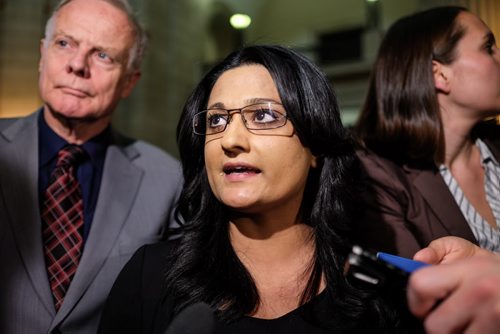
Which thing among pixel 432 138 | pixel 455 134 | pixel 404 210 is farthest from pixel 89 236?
pixel 455 134

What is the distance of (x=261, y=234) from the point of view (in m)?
1.43

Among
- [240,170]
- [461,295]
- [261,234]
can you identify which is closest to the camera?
[461,295]

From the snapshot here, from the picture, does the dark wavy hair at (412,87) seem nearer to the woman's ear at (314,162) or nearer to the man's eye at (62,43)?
the woman's ear at (314,162)

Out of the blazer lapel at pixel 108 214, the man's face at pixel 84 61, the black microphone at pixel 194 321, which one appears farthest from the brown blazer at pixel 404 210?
the man's face at pixel 84 61

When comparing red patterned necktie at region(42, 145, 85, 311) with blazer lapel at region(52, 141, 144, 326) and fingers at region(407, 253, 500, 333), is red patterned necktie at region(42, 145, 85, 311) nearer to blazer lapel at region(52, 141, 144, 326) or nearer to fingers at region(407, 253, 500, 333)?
blazer lapel at region(52, 141, 144, 326)

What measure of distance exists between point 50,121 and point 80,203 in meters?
0.45

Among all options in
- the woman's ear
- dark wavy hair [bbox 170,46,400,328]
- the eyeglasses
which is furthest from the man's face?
the woman's ear

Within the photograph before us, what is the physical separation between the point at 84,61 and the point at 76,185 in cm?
59

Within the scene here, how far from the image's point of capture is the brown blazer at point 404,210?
174 cm

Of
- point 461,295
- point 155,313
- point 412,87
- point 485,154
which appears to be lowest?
point 155,313

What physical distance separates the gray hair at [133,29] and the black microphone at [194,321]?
1459mm

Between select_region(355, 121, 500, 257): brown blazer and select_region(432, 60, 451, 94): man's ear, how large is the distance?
0.39 m

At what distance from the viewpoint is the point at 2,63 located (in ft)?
13.4

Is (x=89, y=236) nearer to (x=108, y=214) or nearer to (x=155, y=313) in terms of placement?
(x=108, y=214)
